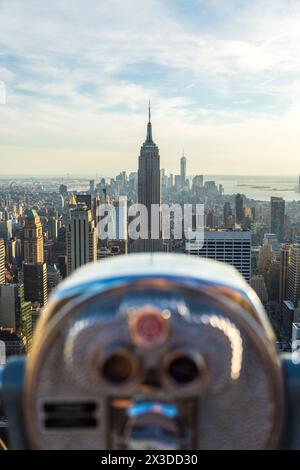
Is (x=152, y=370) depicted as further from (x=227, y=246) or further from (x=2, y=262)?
(x=2, y=262)

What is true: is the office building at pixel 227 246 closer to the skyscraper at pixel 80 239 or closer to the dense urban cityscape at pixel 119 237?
the dense urban cityscape at pixel 119 237

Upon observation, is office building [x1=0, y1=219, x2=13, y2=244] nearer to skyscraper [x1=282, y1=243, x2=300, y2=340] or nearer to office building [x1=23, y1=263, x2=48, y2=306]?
office building [x1=23, y1=263, x2=48, y2=306]

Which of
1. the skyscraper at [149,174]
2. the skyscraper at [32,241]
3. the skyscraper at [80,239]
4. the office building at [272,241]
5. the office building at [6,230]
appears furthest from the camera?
the skyscraper at [149,174]

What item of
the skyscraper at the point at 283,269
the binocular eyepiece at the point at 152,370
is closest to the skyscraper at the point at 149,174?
the skyscraper at the point at 283,269

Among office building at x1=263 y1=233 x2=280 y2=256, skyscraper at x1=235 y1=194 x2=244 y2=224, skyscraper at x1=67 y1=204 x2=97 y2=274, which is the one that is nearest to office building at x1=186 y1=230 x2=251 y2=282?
office building at x1=263 y1=233 x2=280 y2=256

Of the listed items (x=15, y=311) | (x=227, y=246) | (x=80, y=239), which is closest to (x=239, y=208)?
(x=227, y=246)

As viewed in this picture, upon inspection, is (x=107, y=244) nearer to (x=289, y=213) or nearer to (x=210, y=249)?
(x=210, y=249)
